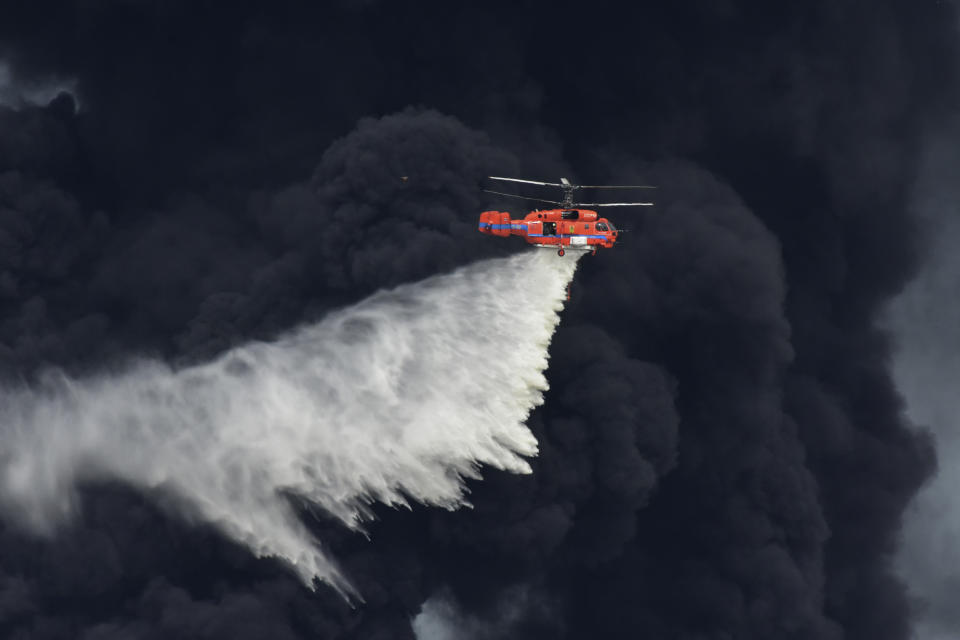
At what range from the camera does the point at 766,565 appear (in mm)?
99625

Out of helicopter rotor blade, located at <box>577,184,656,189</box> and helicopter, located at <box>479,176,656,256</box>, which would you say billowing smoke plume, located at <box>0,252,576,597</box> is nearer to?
helicopter, located at <box>479,176,656,256</box>

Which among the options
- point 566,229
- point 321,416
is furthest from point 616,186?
point 321,416

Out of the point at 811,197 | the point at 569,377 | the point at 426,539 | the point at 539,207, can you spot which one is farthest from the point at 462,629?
the point at 811,197

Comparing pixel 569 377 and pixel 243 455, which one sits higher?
pixel 569 377

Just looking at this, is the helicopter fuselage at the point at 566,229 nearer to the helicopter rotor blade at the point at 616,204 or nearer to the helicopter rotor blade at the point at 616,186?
the helicopter rotor blade at the point at 616,204

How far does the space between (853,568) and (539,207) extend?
27.4m

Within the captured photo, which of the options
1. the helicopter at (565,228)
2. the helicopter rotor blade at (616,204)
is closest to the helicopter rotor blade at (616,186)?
the helicopter rotor blade at (616,204)

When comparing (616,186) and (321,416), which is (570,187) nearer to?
(616,186)

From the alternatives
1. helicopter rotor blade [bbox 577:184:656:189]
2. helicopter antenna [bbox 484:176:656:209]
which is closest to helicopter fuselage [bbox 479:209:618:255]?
helicopter antenna [bbox 484:176:656:209]

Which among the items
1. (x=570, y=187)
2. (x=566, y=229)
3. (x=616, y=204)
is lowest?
(x=566, y=229)

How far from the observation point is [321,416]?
293 feet

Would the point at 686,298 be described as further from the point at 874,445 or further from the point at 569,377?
the point at 874,445

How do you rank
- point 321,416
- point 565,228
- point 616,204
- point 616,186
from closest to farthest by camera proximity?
point 321,416
point 565,228
point 616,204
point 616,186

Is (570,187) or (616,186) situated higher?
(616,186)
